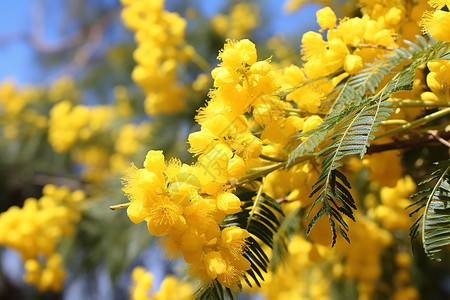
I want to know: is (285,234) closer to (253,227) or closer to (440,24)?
(253,227)

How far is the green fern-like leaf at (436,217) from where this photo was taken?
1.90 feet

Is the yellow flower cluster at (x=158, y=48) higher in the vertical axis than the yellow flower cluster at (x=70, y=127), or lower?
lower

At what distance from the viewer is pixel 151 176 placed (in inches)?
24.5

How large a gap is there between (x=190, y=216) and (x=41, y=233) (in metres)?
1.82

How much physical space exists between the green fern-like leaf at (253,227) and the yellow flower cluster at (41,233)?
167 cm

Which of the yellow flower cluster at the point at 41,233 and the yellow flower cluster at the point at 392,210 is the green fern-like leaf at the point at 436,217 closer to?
the yellow flower cluster at the point at 392,210

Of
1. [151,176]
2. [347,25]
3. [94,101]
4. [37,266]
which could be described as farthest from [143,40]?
[94,101]

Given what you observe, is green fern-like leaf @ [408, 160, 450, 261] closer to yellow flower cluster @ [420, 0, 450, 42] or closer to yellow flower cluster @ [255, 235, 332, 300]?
yellow flower cluster @ [420, 0, 450, 42]

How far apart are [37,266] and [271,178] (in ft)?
5.56

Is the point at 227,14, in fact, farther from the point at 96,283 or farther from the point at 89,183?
the point at 96,283

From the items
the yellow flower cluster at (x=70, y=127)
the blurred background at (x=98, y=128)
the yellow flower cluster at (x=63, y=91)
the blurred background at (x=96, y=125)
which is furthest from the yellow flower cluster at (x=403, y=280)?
the yellow flower cluster at (x=63, y=91)

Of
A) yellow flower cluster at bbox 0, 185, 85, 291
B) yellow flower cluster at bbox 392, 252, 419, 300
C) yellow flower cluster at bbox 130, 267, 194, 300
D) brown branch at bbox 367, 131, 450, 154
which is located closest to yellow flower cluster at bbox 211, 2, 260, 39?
yellow flower cluster at bbox 0, 185, 85, 291

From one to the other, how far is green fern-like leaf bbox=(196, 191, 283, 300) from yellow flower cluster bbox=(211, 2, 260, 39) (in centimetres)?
245

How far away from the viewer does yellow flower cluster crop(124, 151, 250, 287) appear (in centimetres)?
61
